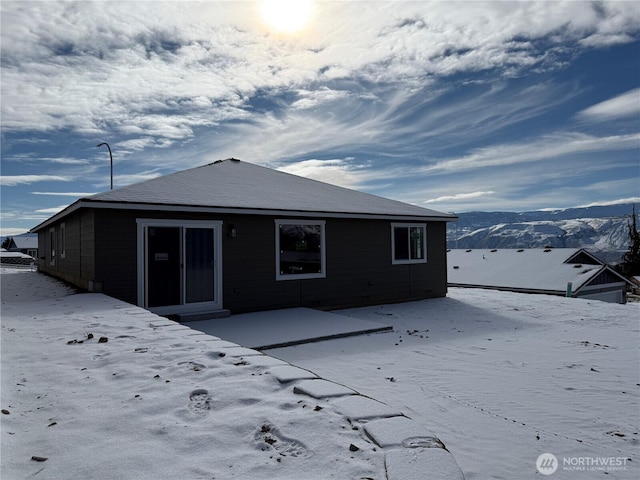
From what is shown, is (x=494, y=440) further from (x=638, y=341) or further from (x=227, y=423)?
(x=638, y=341)

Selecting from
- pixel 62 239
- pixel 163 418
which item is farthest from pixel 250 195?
pixel 163 418

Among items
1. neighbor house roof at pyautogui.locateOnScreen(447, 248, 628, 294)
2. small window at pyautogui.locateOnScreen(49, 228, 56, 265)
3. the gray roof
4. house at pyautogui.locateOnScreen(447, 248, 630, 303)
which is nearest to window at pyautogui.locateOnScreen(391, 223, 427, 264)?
the gray roof

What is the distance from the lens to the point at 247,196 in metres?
10.5

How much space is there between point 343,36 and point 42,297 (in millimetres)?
8144

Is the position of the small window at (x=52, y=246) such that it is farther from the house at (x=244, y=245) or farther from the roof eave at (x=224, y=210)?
the roof eave at (x=224, y=210)

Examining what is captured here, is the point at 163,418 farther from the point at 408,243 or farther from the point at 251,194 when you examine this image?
the point at 408,243

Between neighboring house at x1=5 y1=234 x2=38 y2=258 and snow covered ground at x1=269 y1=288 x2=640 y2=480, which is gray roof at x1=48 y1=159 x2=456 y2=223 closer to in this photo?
snow covered ground at x1=269 y1=288 x2=640 y2=480

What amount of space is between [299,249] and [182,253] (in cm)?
286

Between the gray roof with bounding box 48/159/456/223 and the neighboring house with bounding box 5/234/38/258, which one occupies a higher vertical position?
the gray roof with bounding box 48/159/456/223

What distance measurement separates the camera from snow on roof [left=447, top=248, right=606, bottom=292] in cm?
1959

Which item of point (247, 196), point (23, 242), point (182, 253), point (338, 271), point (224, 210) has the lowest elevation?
point (338, 271)

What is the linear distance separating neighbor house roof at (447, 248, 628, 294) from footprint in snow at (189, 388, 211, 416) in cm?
1915

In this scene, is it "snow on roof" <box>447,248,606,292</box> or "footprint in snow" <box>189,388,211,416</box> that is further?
"snow on roof" <box>447,248,606,292</box>
